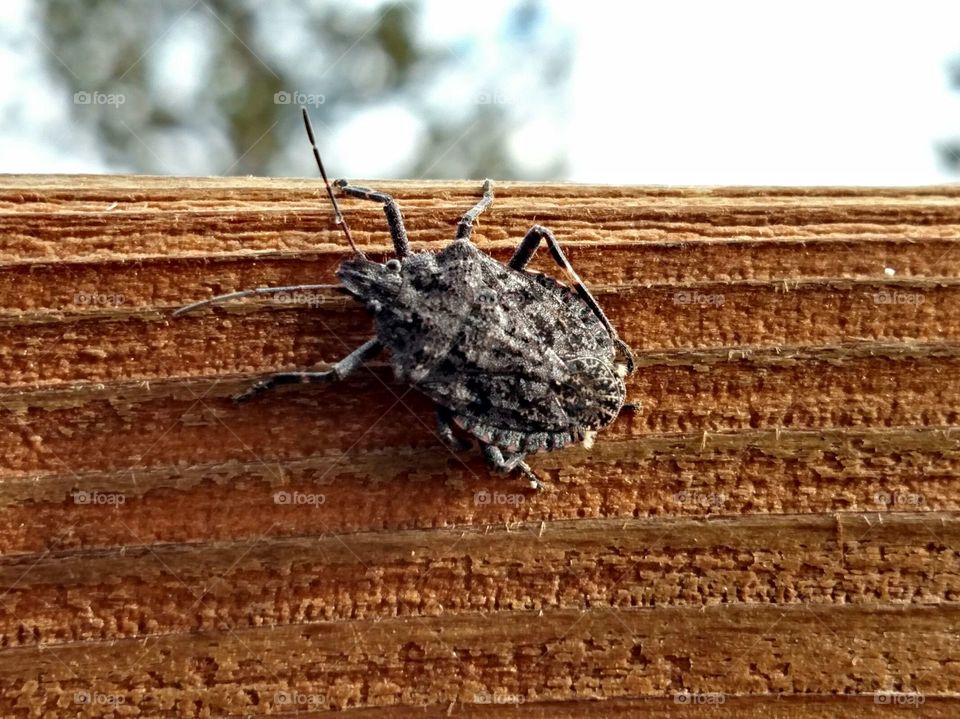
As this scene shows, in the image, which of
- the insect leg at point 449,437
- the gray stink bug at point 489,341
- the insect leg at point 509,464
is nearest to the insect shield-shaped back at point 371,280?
the gray stink bug at point 489,341

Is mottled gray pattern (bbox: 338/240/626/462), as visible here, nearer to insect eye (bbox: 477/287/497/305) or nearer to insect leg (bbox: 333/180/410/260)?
insect eye (bbox: 477/287/497/305)

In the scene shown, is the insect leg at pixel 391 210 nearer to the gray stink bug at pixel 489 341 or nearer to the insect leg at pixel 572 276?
the gray stink bug at pixel 489 341

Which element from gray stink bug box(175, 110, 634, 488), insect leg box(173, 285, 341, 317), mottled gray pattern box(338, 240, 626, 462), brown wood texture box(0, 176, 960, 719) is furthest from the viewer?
mottled gray pattern box(338, 240, 626, 462)

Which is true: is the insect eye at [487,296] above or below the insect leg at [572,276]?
above

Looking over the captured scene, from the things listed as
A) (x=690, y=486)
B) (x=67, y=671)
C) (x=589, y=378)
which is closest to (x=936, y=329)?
(x=690, y=486)

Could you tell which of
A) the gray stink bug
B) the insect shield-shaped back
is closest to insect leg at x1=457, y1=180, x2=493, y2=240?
the gray stink bug
